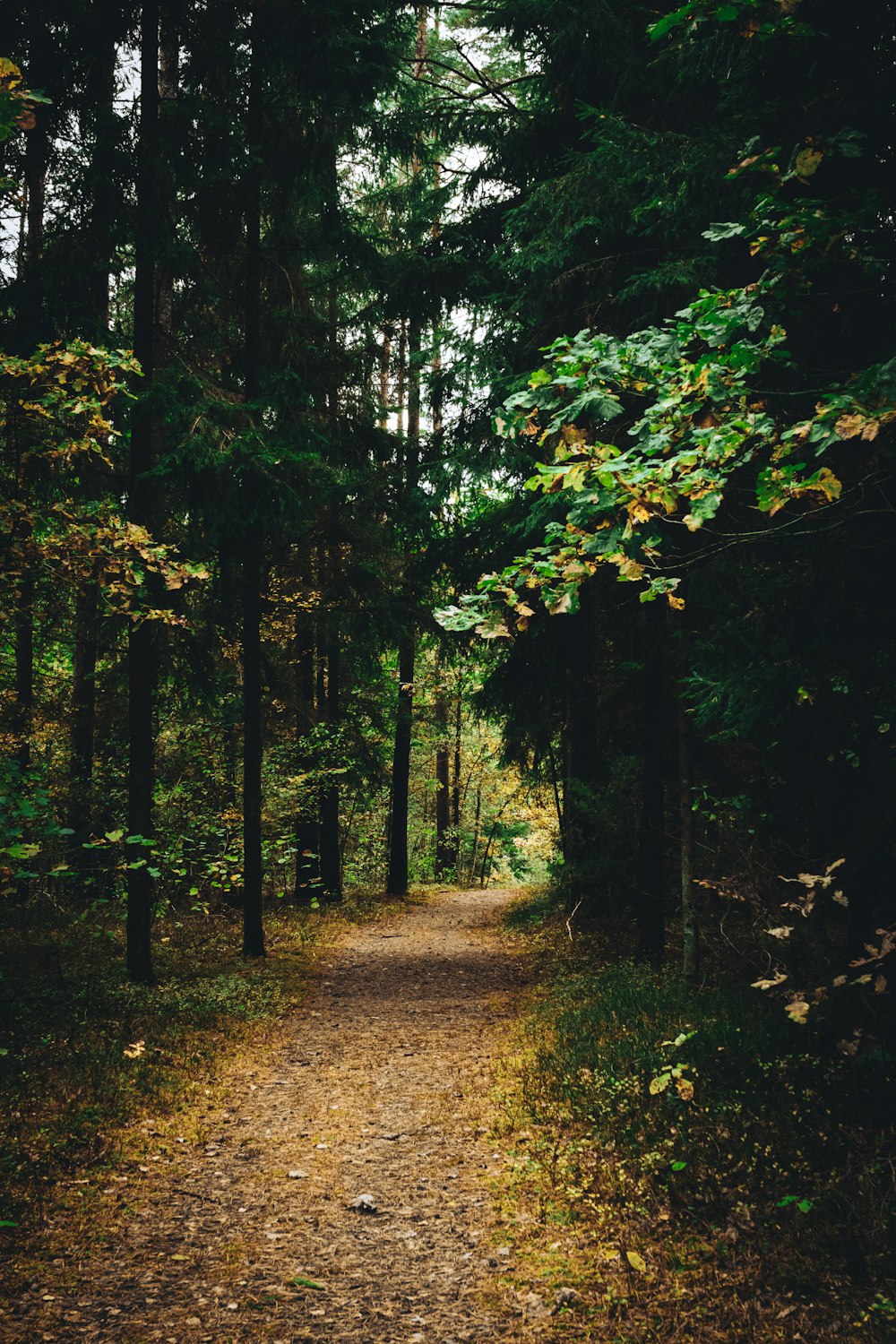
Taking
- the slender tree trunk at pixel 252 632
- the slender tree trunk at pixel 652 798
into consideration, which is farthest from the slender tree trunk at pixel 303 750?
the slender tree trunk at pixel 652 798

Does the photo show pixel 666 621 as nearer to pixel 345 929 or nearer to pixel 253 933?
pixel 253 933

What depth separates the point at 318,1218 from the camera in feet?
17.2

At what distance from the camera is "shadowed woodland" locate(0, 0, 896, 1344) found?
12.7 ft

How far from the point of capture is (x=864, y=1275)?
155 inches

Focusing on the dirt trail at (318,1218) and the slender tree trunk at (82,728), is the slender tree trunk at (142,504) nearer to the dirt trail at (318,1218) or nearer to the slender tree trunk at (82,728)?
the slender tree trunk at (82,728)

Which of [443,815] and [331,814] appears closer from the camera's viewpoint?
[331,814]

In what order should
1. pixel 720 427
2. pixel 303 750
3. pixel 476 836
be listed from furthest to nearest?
pixel 476 836 < pixel 303 750 < pixel 720 427

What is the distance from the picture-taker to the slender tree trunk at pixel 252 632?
11.4m

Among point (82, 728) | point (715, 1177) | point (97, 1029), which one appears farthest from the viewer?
point (82, 728)

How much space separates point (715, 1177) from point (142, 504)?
9.79 metres

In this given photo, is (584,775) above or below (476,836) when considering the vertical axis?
above

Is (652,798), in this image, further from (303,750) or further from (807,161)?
(303,750)

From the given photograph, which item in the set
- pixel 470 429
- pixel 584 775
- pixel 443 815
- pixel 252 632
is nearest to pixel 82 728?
pixel 252 632

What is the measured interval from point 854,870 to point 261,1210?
15.8 ft
